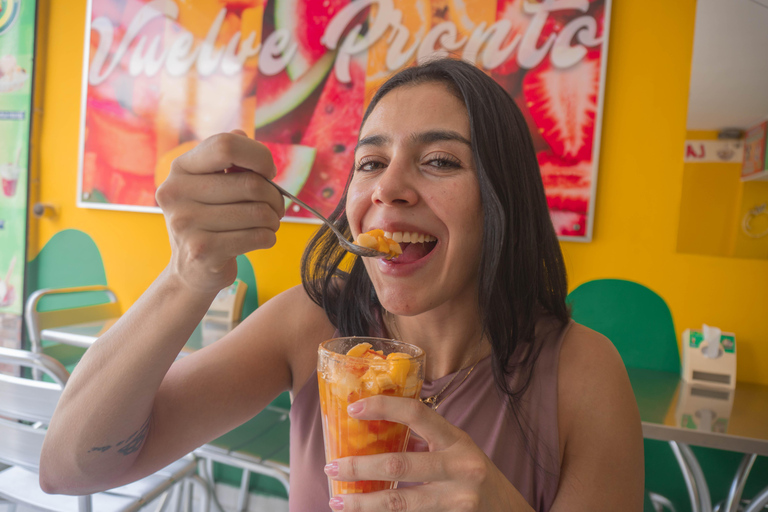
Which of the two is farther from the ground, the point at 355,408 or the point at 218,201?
the point at 218,201

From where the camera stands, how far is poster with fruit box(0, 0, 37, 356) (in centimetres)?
336

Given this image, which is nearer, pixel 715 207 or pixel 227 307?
pixel 715 207

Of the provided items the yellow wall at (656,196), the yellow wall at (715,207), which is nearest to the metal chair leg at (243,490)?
the yellow wall at (656,196)

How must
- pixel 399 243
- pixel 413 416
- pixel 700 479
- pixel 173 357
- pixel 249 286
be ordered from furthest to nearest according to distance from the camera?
pixel 249 286, pixel 700 479, pixel 399 243, pixel 173 357, pixel 413 416

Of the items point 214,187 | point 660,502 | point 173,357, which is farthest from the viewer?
point 660,502

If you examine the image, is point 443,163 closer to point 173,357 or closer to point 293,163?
point 173,357

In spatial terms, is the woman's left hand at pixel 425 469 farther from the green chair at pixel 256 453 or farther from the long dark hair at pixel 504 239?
the green chair at pixel 256 453

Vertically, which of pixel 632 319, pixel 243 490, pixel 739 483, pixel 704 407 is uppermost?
pixel 632 319

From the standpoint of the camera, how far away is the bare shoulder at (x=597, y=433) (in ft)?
3.18

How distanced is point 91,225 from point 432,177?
3.13 m

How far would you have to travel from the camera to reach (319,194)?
2846 millimetres

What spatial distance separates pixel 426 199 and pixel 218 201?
0.45m

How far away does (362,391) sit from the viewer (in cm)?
72

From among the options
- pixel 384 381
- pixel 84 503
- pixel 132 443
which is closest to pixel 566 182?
pixel 384 381
